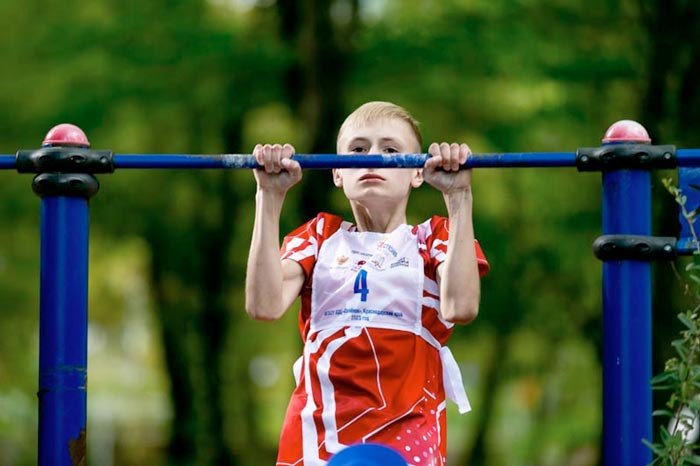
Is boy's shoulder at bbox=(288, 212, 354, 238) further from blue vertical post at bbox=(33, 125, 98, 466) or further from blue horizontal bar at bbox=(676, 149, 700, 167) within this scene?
blue horizontal bar at bbox=(676, 149, 700, 167)

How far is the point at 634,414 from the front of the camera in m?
3.26

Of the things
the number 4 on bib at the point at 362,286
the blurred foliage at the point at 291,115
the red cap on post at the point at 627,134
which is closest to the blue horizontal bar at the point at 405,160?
the red cap on post at the point at 627,134

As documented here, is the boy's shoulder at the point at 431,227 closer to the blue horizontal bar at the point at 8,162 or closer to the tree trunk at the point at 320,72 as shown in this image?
the blue horizontal bar at the point at 8,162

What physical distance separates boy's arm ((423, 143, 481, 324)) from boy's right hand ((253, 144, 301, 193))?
339mm

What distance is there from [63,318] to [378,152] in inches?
37.7

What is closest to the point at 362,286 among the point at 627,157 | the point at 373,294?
the point at 373,294

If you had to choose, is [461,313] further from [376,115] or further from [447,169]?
[376,115]

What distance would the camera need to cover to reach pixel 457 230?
128 inches

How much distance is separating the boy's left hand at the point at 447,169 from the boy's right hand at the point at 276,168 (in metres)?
0.34

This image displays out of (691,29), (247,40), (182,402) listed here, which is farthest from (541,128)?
(182,402)

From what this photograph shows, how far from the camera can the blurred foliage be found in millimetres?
10969

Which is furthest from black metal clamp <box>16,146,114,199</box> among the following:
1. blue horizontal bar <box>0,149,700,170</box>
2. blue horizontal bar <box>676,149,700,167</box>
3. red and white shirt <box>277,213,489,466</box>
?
blue horizontal bar <box>676,149,700,167</box>

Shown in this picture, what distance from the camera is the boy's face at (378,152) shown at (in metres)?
3.50

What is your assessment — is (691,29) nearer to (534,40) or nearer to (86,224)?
(534,40)
